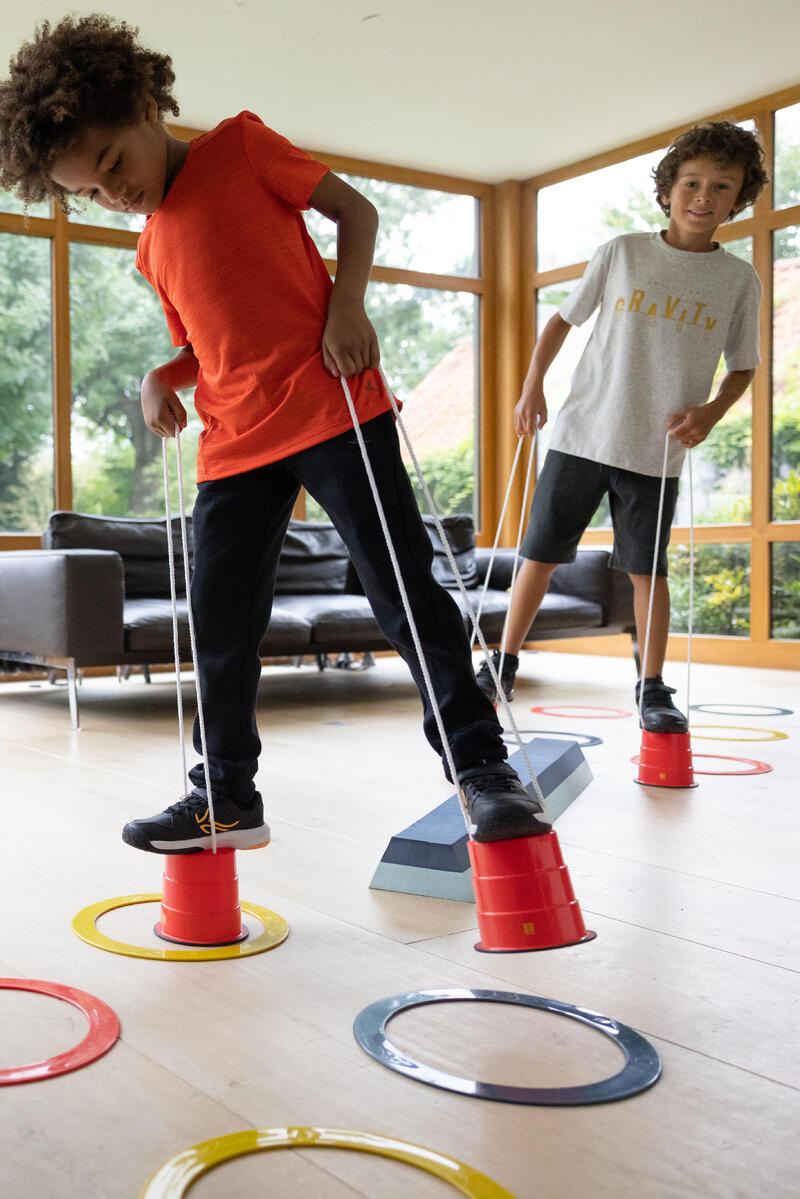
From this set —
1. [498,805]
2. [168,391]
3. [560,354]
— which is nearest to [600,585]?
[560,354]

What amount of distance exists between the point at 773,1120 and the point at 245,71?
539cm

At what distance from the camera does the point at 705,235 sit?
9.25ft

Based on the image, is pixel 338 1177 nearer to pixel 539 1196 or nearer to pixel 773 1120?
pixel 539 1196

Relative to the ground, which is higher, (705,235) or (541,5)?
(541,5)

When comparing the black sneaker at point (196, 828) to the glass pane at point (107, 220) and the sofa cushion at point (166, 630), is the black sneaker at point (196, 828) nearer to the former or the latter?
the sofa cushion at point (166, 630)

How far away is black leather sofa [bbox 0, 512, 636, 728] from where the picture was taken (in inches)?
152

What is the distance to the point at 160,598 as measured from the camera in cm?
465

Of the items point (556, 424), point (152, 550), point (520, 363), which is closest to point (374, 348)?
point (556, 424)

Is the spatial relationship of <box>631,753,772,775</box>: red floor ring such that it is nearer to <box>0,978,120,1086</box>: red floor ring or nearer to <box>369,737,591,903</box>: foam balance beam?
<box>369,737,591,903</box>: foam balance beam

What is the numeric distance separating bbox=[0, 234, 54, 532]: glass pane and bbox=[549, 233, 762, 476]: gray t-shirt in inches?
143

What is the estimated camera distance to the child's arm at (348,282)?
4.79ft

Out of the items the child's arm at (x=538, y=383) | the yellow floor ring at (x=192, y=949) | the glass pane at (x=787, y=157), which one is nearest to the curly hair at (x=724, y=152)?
the child's arm at (x=538, y=383)

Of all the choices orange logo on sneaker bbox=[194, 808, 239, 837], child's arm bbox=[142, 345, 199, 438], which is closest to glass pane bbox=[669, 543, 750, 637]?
child's arm bbox=[142, 345, 199, 438]

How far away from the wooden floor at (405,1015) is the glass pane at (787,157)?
430cm
